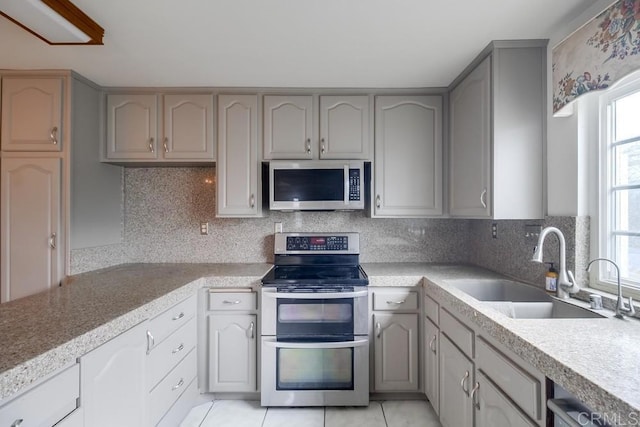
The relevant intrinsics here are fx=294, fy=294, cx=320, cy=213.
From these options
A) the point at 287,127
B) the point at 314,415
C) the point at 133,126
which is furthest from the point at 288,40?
the point at 314,415

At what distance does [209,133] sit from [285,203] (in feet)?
2.56

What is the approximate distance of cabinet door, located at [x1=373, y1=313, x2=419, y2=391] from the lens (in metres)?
1.94

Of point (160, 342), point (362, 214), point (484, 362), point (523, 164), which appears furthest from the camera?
point (362, 214)

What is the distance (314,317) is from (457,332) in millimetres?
855

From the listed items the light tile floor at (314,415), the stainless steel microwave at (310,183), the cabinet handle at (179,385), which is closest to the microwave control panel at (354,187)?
the stainless steel microwave at (310,183)

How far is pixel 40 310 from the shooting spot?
1236 millimetres

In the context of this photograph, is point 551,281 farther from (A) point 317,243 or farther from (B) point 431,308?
(A) point 317,243

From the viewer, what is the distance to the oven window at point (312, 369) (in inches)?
74.2

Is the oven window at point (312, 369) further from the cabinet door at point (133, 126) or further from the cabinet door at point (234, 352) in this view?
the cabinet door at point (133, 126)

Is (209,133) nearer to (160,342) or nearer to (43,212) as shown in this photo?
(43,212)

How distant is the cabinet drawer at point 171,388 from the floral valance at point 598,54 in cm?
245

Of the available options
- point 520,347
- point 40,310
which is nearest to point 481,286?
point 520,347

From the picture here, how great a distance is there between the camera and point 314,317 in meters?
1.91

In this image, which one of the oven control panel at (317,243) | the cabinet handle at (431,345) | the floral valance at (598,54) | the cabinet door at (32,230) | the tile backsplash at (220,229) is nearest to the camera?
the floral valance at (598,54)
